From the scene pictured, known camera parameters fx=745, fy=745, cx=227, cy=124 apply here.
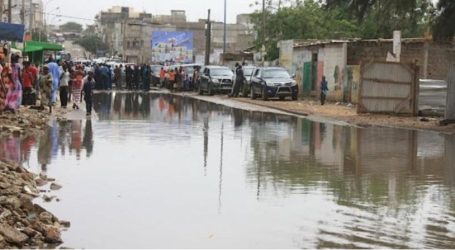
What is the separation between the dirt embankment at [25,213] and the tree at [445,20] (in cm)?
1363

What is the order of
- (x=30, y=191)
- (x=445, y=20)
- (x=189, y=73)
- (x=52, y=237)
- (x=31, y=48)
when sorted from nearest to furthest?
(x=52, y=237), (x=30, y=191), (x=445, y=20), (x=31, y=48), (x=189, y=73)

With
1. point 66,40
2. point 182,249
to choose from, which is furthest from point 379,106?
point 66,40

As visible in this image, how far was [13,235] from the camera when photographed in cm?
704

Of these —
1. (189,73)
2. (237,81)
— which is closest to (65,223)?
(237,81)

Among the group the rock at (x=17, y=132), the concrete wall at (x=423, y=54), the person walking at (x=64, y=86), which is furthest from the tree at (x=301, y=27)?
the rock at (x=17, y=132)

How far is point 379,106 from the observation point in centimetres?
2698

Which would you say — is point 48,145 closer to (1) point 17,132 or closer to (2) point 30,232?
(1) point 17,132

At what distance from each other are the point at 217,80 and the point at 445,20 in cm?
2489

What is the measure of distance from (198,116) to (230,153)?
1120 centimetres

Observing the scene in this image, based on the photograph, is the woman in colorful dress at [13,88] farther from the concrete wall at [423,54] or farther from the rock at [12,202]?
the concrete wall at [423,54]

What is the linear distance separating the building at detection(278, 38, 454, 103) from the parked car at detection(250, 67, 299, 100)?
226 centimetres

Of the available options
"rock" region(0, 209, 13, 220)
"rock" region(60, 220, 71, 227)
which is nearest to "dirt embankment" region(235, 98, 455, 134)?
"rock" region(60, 220, 71, 227)

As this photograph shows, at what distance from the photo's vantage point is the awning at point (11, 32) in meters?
21.4

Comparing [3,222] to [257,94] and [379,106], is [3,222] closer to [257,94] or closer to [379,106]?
[379,106]
